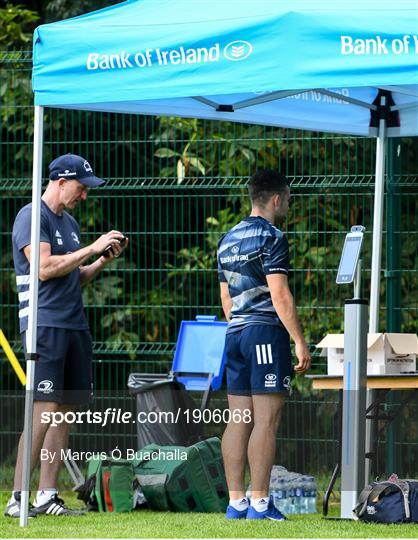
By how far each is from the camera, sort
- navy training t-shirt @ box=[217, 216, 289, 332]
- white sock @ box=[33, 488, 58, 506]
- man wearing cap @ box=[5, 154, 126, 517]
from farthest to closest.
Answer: white sock @ box=[33, 488, 58, 506]
man wearing cap @ box=[5, 154, 126, 517]
navy training t-shirt @ box=[217, 216, 289, 332]

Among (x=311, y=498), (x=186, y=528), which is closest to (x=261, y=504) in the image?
(x=186, y=528)

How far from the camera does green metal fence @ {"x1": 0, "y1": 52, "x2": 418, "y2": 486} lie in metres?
8.88

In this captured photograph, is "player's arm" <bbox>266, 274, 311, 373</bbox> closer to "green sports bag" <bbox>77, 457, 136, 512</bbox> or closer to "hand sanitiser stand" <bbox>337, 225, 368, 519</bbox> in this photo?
"hand sanitiser stand" <bbox>337, 225, 368, 519</bbox>

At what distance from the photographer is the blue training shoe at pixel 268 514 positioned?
7078mm

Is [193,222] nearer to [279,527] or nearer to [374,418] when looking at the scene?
[374,418]

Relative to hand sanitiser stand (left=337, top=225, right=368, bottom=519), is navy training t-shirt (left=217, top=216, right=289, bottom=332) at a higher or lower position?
higher

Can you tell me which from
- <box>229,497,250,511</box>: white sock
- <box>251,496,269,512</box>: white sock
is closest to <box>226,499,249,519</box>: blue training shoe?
<box>229,497,250,511</box>: white sock

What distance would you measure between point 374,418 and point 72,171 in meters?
2.16

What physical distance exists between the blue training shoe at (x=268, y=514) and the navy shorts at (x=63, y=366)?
112 cm

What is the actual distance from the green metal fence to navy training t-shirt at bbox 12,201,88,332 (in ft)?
5.52

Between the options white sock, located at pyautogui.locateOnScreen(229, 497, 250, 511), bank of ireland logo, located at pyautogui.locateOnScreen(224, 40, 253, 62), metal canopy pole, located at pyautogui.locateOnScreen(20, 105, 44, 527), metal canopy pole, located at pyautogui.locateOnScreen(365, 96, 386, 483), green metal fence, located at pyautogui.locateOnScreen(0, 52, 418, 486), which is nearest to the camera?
bank of ireland logo, located at pyautogui.locateOnScreen(224, 40, 253, 62)

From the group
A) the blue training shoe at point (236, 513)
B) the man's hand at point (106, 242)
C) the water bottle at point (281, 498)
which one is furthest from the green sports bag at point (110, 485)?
the man's hand at point (106, 242)

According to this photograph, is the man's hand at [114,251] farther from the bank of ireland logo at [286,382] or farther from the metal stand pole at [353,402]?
the metal stand pole at [353,402]

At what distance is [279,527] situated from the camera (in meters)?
6.82
